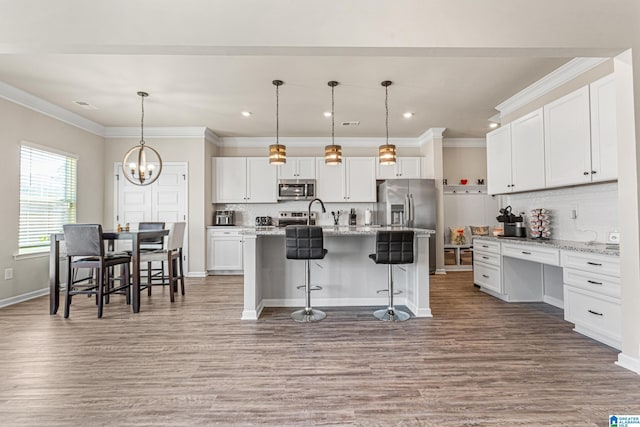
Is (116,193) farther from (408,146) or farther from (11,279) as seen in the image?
(408,146)

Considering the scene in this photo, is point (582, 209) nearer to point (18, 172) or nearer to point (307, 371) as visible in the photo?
point (307, 371)

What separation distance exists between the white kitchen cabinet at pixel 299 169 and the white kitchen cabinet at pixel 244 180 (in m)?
0.18

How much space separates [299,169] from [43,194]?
157 inches

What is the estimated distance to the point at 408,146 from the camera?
655cm

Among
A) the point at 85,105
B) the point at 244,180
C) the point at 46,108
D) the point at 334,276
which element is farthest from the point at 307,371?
the point at 46,108

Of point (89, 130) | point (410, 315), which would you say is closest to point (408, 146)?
point (410, 315)

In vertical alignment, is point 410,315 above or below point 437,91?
below

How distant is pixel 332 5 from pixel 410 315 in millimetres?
3014

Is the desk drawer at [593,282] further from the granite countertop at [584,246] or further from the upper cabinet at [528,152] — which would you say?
the upper cabinet at [528,152]

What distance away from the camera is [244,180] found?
6.23 m

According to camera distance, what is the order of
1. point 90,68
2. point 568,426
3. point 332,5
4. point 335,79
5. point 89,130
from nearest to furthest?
point 568,426 < point 332,5 < point 90,68 < point 335,79 < point 89,130

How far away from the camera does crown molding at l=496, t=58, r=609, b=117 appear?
3.24 meters

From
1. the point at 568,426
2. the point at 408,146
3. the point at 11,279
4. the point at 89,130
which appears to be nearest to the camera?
the point at 568,426

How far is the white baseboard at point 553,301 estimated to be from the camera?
148 inches
